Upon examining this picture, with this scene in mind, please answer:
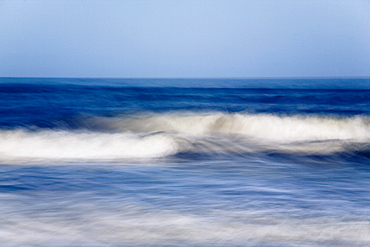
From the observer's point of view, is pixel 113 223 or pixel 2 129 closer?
pixel 113 223

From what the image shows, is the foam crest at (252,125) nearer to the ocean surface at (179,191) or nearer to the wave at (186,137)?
the wave at (186,137)

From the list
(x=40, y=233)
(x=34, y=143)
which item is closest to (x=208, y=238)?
(x=40, y=233)

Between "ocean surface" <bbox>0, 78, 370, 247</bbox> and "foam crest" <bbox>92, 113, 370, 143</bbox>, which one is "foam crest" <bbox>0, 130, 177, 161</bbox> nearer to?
"ocean surface" <bbox>0, 78, 370, 247</bbox>

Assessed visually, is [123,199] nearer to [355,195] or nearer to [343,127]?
[355,195]

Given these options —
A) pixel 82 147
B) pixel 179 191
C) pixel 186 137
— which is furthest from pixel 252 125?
pixel 179 191

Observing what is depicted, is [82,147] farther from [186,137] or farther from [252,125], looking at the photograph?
[252,125]

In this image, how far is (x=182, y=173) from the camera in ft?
16.8

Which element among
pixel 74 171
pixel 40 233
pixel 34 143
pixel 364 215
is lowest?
pixel 364 215

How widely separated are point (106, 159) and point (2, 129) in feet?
11.1

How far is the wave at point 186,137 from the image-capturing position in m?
6.67

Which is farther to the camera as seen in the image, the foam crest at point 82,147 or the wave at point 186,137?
the wave at point 186,137

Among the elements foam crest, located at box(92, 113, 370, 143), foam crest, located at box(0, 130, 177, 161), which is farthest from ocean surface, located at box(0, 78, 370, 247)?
foam crest, located at box(92, 113, 370, 143)

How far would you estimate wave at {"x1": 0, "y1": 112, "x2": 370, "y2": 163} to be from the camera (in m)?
6.67

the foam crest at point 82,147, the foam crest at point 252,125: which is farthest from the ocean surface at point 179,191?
the foam crest at point 252,125
